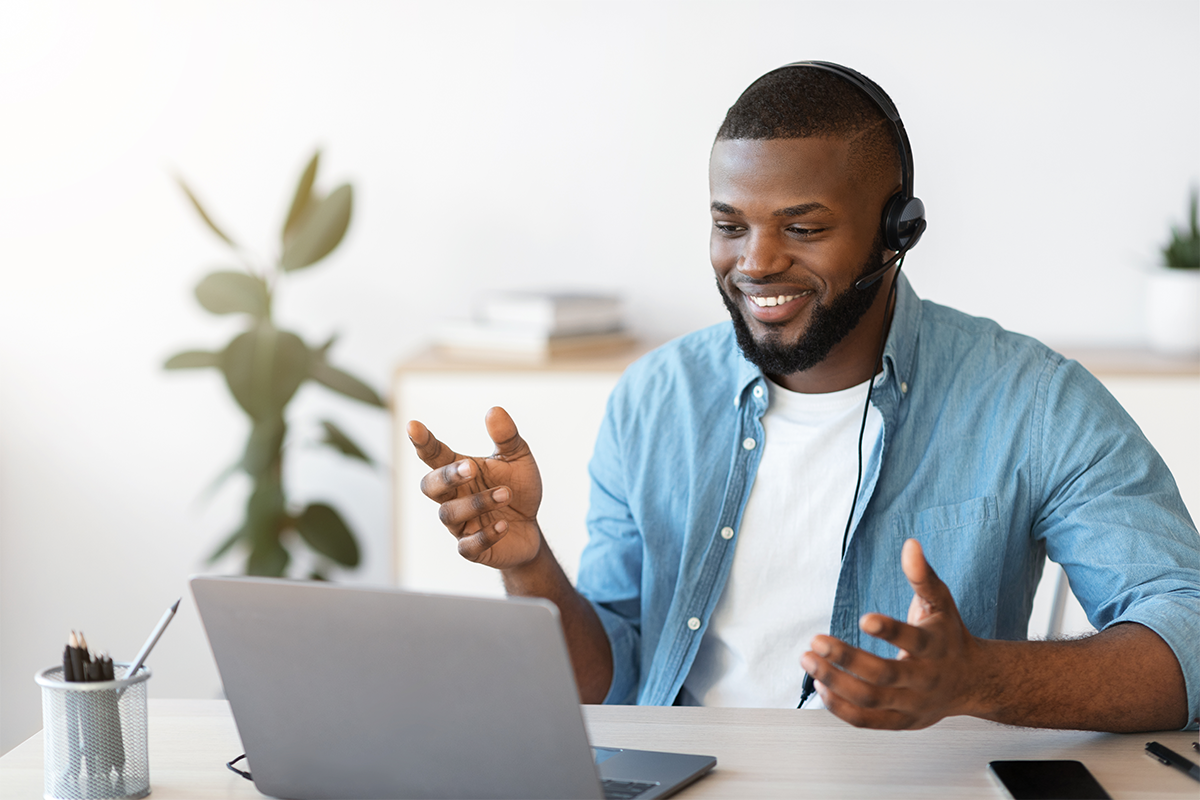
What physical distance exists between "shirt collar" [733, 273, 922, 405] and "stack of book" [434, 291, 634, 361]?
0.88 meters

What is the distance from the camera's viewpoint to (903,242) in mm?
1349

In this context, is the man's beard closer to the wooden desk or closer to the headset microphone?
the headset microphone

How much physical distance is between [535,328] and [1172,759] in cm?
151

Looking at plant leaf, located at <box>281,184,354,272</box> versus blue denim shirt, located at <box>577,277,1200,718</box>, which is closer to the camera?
blue denim shirt, located at <box>577,277,1200,718</box>

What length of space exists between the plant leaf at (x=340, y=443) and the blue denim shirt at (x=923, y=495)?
1.01 meters

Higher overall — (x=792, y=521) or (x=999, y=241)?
(x=999, y=241)

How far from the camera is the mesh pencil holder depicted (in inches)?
36.8

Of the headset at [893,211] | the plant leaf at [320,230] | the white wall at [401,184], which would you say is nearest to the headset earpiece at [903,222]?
the headset at [893,211]

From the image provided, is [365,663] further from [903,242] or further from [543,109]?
[543,109]

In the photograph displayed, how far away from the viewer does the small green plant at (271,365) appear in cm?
231

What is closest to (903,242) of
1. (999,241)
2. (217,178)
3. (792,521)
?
(792,521)

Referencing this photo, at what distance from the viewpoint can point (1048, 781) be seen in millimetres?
930

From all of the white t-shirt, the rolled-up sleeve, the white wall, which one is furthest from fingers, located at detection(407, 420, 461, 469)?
the white wall

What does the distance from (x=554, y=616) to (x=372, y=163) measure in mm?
1929
